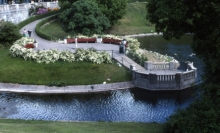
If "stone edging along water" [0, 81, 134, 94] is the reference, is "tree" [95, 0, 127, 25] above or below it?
above

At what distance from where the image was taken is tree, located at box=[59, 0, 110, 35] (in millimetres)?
57531

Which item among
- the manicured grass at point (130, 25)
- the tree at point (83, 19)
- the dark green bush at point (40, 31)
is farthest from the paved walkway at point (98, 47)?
the manicured grass at point (130, 25)

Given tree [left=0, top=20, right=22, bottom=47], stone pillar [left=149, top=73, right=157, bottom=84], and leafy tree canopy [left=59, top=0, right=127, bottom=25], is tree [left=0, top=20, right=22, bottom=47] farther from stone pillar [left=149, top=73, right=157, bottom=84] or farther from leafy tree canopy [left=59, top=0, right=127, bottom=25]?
stone pillar [left=149, top=73, right=157, bottom=84]

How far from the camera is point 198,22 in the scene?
19.9 metres

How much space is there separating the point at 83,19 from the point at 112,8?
15.0 m

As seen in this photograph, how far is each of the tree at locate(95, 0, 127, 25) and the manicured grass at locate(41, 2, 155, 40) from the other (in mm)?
3464

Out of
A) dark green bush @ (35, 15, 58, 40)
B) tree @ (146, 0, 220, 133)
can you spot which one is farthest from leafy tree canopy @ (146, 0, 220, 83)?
dark green bush @ (35, 15, 58, 40)

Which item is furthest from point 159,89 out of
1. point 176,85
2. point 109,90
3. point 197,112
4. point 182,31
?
point 197,112

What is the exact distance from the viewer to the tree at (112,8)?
230ft

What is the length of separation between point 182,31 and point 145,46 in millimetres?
39342

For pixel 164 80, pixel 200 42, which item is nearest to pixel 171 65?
pixel 164 80

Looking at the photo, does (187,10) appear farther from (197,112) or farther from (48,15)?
(48,15)

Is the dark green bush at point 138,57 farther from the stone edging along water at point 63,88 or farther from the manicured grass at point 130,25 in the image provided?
the manicured grass at point 130,25

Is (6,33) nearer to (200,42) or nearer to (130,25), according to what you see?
(200,42)
